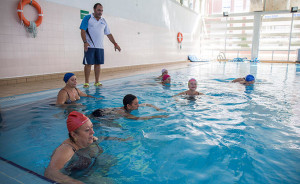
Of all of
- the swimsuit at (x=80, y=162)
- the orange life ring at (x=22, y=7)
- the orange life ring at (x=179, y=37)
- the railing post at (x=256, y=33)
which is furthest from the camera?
the railing post at (x=256, y=33)

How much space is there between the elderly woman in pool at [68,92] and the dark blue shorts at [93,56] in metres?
1.47

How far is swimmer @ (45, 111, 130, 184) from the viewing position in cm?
173

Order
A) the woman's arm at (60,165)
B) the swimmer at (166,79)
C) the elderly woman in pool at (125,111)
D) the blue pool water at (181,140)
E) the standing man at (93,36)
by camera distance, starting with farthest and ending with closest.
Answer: the swimmer at (166,79) → the standing man at (93,36) → the elderly woman in pool at (125,111) → the blue pool water at (181,140) → the woman's arm at (60,165)

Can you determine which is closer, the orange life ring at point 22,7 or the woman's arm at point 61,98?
the woman's arm at point 61,98

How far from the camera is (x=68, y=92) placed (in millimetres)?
4172

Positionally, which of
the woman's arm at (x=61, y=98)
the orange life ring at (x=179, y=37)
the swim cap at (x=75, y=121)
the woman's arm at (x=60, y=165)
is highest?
the orange life ring at (x=179, y=37)

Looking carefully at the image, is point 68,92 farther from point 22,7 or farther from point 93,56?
point 22,7

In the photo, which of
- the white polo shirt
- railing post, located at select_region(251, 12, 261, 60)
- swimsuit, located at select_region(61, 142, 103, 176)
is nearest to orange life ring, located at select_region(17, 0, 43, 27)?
the white polo shirt

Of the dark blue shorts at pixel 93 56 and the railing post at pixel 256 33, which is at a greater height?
the railing post at pixel 256 33

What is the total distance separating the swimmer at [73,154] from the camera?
5.68 ft

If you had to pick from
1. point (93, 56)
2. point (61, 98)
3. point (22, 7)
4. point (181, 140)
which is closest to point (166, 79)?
point (93, 56)

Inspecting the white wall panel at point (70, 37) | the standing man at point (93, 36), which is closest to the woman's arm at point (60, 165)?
the standing man at point (93, 36)

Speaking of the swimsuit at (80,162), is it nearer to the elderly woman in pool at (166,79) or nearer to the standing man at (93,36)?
the standing man at (93,36)

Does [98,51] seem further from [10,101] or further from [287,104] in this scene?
[287,104]
